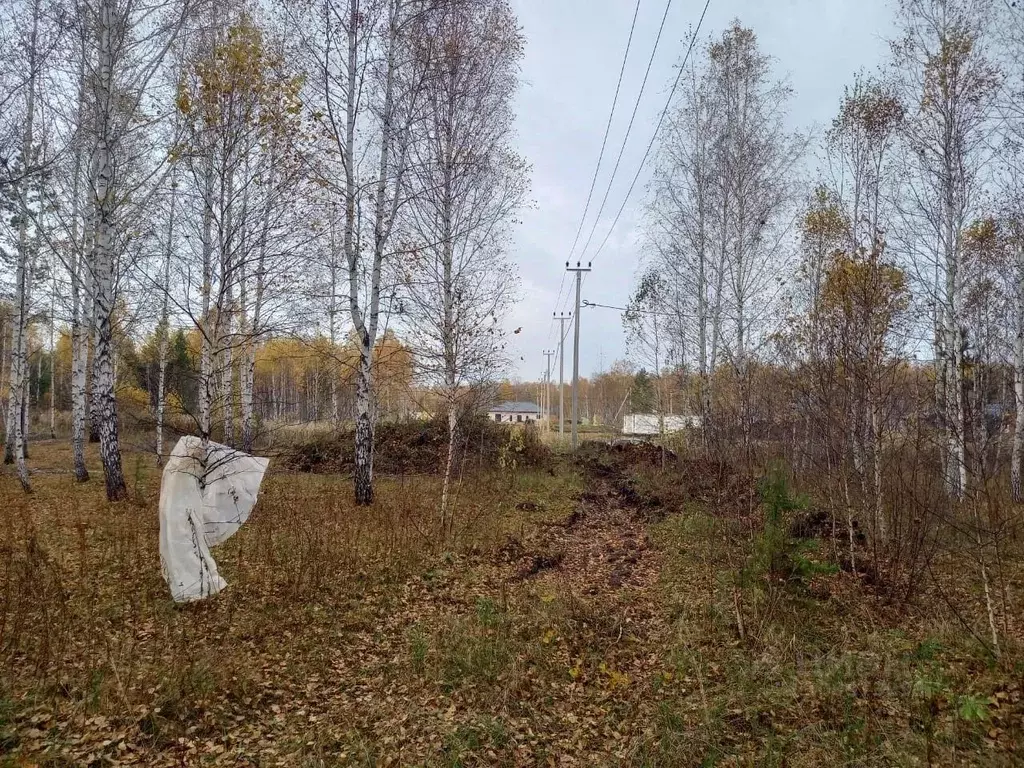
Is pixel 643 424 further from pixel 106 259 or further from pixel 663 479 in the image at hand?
pixel 106 259

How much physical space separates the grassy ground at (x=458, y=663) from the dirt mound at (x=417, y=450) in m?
6.68

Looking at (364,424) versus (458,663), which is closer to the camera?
(458,663)

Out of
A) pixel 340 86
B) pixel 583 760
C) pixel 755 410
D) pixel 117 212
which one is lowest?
pixel 583 760

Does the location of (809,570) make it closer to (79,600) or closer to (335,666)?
(335,666)

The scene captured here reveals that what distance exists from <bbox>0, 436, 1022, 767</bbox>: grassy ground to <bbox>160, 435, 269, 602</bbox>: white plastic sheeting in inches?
10.0

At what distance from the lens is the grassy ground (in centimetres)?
305

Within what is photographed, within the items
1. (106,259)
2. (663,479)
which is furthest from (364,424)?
(663,479)

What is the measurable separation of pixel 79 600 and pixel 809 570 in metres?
6.40

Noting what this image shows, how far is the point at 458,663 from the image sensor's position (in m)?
4.07

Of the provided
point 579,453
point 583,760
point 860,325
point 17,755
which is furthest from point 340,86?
point 579,453

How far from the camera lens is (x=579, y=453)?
17.9m

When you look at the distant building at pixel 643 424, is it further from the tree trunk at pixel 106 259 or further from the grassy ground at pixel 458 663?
the tree trunk at pixel 106 259

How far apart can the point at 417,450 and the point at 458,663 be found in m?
10.4

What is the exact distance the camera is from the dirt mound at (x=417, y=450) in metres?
13.5
